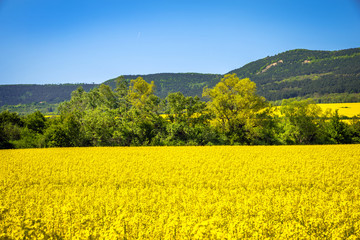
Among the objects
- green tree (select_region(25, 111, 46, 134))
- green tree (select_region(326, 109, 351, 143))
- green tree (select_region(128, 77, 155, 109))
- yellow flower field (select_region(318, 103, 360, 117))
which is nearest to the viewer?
green tree (select_region(326, 109, 351, 143))

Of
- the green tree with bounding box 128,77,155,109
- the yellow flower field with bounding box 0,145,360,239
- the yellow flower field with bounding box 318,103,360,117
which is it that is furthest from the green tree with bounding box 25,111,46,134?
the yellow flower field with bounding box 318,103,360,117

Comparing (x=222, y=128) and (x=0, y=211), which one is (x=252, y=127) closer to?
(x=222, y=128)

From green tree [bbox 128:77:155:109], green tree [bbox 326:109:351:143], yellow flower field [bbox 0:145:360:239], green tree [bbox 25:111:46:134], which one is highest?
green tree [bbox 128:77:155:109]

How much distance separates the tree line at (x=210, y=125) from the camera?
37844 millimetres

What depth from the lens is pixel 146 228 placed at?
642cm

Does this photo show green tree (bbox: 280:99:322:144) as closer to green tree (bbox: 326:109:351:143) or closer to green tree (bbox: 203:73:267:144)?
green tree (bbox: 326:109:351:143)

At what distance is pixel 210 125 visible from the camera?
131ft

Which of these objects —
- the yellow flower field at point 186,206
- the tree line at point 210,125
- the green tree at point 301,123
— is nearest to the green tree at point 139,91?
the tree line at point 210,125

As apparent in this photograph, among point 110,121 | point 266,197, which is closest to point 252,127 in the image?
point 110,121

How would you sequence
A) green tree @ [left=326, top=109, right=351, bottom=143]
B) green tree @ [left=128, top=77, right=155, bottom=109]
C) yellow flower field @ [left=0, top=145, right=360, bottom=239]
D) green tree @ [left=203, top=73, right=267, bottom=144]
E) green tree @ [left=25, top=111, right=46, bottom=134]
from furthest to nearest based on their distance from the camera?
green tree @ [left=128, top=77, right=155, bottom=109] → green tree @ [left=25, top=111, right=46, bottom=134] → green tree @ [left=203, top=73, right=267, bottom=144] → green tree @ [left=326, top=109, right=351, bottom=143] → yellow flower field @ [left=0, top=145, right=360, bottom=239]

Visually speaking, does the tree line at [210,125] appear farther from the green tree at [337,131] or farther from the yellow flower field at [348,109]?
the yellow flower field at [348,109]

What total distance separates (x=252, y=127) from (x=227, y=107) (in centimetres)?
543

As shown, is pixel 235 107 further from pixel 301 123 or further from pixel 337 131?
pixel 337 131

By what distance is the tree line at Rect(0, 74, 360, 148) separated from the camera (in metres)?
37.8
